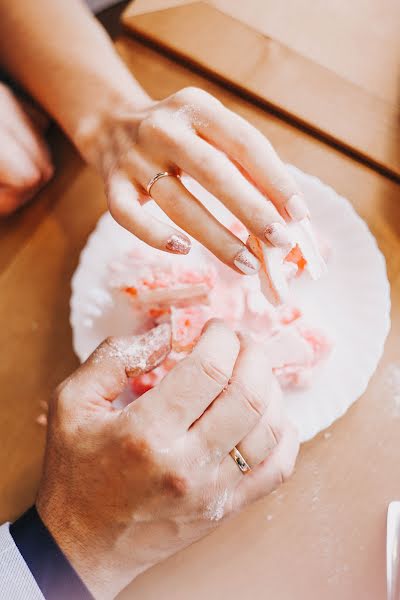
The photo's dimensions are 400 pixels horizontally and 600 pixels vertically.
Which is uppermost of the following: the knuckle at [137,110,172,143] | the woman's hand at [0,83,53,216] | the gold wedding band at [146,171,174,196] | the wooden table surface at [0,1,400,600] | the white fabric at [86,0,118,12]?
the white fabric at [86,0,118,12]

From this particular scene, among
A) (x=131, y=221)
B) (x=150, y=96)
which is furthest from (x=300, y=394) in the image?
(x=150, y=96)

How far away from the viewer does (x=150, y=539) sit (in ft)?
1.81

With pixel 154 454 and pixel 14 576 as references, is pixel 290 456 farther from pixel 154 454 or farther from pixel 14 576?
pixel 14 576

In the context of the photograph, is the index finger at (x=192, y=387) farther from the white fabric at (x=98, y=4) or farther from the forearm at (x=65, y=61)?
the white fabric at (x=98, y=4)

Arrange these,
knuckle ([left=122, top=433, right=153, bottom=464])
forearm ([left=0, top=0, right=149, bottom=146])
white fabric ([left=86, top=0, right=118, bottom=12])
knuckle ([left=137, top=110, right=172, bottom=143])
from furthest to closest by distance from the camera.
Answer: white fabric ([left=86, top=0, right=118, bottom=12])
forearm ([left=0, top=0, right=149, bottom=146])
knuckle ([left=137, top=110, right=172, bottom=143])
knuckle ([left=122, top=433, right=153, bottom=464])

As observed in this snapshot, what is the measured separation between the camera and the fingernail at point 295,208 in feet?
1.93

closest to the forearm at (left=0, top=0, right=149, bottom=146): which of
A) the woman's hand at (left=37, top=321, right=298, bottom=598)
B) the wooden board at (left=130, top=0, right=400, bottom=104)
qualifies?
the wooden board at (left=130, top=0, right=400, bottom=104)

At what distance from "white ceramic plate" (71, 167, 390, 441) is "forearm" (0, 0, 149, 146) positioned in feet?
0.54

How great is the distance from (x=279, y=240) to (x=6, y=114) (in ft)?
1.63

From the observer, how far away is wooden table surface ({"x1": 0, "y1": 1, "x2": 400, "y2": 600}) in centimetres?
60

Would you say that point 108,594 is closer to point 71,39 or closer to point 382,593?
point 382,593

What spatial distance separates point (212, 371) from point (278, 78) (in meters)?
A: 0.50

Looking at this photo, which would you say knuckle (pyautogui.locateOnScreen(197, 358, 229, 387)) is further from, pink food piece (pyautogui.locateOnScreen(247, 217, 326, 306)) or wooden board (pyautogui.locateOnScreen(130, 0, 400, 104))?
wooden board (pyautogui.locateOnScreen(130, 0, 400, 104))

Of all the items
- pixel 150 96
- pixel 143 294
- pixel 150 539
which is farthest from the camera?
pixel 150 96
